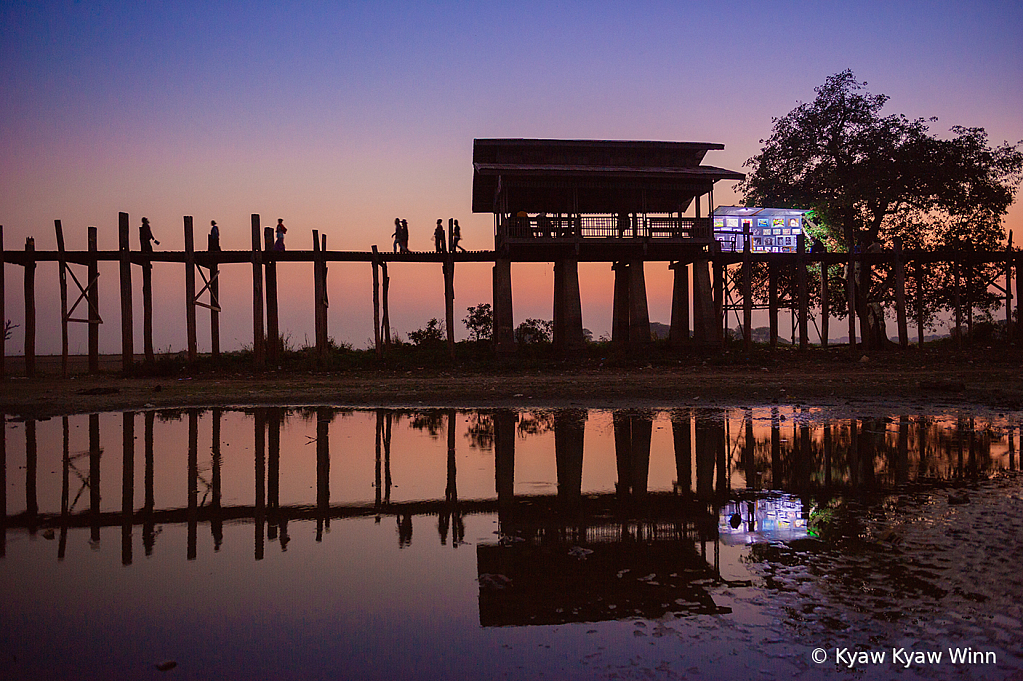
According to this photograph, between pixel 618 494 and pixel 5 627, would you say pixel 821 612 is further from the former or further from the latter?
pixel 5 627

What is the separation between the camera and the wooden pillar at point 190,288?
20.9m

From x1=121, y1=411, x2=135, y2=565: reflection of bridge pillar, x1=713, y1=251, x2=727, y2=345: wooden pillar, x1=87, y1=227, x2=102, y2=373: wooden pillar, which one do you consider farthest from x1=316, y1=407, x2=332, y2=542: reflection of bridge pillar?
x1=713, y1=251, x2=727, y2=345: wooden pillar

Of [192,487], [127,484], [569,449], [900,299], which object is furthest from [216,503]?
[900,299]

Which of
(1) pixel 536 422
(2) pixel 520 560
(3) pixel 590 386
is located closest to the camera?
(2) pixel 520 560

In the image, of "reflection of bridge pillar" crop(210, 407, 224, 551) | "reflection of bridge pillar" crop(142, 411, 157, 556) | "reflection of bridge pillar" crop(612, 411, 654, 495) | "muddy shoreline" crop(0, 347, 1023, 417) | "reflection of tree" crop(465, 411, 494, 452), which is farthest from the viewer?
"muddy shoreline" crop(0, 347, 1023, 417)

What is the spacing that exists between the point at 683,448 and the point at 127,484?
19.9ft

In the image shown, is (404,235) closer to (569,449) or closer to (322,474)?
(569,449)

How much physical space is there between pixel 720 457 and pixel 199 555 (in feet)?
18.0

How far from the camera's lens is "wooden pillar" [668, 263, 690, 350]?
973 inches

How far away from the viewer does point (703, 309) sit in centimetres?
2334

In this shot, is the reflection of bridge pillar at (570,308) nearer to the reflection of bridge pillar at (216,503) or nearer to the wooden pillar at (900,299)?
the wooden pillar at (900,299)

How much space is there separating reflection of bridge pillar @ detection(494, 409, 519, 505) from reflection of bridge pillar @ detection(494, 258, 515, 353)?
9768 millimetres

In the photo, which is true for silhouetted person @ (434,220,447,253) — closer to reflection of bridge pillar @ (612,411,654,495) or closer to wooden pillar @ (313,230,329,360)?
wooden pillar @ (313,230,329,360)

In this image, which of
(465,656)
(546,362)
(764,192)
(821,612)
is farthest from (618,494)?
(764,192)
